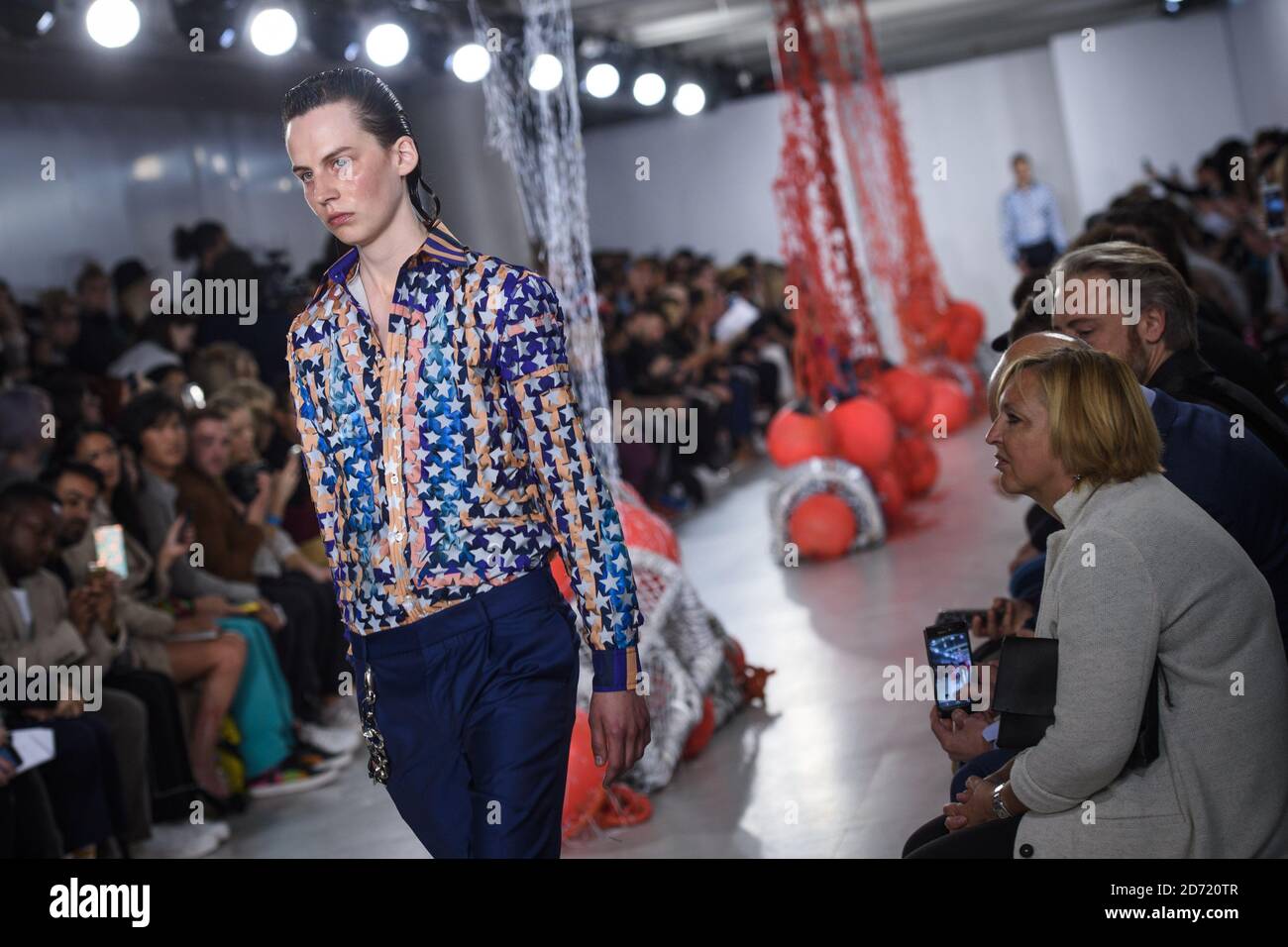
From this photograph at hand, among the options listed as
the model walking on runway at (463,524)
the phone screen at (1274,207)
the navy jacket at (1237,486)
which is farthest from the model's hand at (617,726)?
the phone screen at (1274,207)

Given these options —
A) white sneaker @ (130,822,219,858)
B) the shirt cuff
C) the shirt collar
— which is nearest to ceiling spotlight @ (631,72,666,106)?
white sneaker @ (130,822,219,858)

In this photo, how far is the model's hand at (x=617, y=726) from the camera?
1614 millimetres

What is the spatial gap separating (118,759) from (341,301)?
220cm

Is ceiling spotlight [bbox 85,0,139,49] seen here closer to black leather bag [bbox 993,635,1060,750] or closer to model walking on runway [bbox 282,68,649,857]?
model walking on runway [bbox 282,68,649,857]

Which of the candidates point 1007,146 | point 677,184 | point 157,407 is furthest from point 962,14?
point 157,407

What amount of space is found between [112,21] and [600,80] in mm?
4563

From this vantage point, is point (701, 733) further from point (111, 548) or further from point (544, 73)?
point (544, 73)

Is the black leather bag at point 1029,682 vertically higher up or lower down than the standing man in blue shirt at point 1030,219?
lower down

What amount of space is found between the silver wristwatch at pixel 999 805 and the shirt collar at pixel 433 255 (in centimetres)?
92

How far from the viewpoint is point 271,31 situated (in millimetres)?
5977

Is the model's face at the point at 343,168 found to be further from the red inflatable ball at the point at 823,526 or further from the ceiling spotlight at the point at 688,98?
the ceiling spotlight at the point at 688,98
